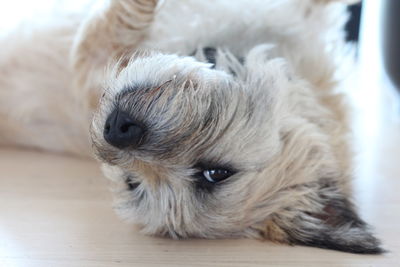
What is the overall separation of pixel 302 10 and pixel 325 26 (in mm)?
92

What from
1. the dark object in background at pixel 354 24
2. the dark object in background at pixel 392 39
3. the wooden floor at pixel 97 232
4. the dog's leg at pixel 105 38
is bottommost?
the wooden floor at pixel 97 232

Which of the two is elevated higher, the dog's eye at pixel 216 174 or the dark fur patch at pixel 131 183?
the dark fur patch at pixel 131 183

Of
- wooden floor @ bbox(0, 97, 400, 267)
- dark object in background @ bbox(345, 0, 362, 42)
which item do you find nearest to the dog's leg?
wooden floor @ bbox(0, 97, 400, 267)

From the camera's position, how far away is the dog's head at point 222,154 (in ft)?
3.37

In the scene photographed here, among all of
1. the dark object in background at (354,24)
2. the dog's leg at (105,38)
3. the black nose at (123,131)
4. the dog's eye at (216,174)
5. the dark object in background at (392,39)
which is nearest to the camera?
the black nose at (123,131)

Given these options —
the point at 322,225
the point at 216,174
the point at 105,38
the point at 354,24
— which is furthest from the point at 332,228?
the point at 354,24

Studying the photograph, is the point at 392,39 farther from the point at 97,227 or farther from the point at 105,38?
the point at 97,227

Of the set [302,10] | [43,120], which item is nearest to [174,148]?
[302,10]

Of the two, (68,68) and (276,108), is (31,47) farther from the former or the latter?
(276,108)

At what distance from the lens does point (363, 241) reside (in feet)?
3.70

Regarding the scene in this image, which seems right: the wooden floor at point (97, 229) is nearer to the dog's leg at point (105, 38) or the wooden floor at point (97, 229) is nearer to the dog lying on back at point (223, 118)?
the dog lying on back at point (223, 118)

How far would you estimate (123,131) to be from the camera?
1.01 m

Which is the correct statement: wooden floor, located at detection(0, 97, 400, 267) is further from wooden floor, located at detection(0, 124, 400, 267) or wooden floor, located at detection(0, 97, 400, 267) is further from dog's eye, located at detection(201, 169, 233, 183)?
dog's eye, located at detection(201, 169, 233, 183)

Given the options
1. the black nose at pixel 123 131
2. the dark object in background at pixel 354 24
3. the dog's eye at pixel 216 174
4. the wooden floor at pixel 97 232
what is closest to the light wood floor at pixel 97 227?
the wooden floor at pixel 97 232
